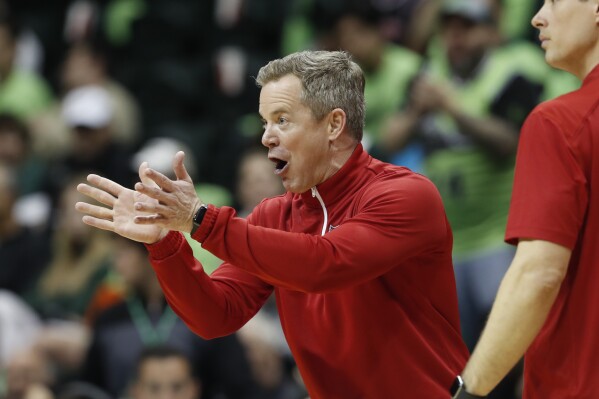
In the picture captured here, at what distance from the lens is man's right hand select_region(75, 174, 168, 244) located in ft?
11.3

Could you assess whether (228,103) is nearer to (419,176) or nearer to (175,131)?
(175,131)

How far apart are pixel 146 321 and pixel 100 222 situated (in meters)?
3.15

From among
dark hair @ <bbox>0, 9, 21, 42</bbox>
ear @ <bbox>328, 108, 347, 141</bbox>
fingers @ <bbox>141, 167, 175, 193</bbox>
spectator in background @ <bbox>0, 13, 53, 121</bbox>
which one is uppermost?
ear @ <bbox>328, 108, 347, 141</bbox>

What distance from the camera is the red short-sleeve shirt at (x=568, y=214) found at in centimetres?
298

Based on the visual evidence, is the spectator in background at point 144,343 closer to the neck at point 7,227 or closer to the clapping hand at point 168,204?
the neck at point 7,227

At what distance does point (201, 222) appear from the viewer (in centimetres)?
328

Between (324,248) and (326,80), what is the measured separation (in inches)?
24.4

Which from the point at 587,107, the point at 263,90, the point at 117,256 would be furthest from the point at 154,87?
the point at 587,107

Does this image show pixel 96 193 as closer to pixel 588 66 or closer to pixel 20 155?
pixel 588 66

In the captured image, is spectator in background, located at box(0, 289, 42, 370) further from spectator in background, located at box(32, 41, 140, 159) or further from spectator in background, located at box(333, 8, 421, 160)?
spectator in background, located at box(333, 8, 421, 160)

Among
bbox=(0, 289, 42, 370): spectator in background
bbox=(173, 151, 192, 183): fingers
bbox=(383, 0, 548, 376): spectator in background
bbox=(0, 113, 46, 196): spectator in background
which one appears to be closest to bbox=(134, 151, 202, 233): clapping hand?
bbox=(173, 151, 192, 183): fingers

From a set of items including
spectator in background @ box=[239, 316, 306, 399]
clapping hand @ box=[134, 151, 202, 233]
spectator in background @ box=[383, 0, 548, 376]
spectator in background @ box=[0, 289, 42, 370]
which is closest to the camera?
clapping hand @ box=[134, 151, 202, 233]

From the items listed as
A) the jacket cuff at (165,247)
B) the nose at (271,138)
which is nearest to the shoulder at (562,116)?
the nose at (271,138)

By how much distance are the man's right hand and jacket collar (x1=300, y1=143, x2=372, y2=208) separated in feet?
1.77
